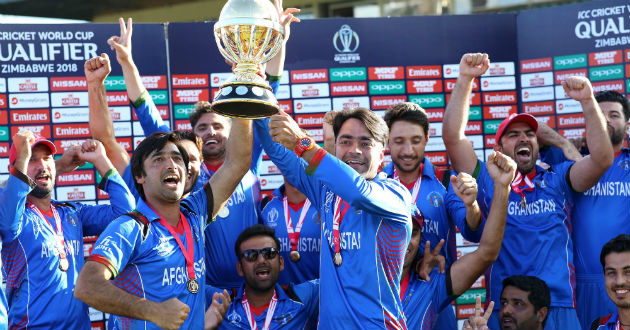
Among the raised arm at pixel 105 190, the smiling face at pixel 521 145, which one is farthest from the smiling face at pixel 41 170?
the smiling face at pixel 521 145

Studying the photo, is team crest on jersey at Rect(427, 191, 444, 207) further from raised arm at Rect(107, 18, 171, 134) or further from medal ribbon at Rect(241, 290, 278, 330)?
raised arm at Rect(107, 18, 171, 134)

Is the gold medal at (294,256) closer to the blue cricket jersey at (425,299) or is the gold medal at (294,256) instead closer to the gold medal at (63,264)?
the blue cricket jersey at (425,299)

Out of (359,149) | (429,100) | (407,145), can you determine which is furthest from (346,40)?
(359,149)

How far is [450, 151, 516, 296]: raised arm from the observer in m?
4.28

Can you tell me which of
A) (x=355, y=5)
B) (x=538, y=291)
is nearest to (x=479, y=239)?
(x=538, y=291)

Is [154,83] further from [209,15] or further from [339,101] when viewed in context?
[209,15]

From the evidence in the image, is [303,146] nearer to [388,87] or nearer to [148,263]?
[148,263]

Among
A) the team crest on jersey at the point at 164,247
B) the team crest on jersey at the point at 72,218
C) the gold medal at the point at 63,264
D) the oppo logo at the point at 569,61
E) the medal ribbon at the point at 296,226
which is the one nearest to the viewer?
the team crest on jersey at the point at 164,247

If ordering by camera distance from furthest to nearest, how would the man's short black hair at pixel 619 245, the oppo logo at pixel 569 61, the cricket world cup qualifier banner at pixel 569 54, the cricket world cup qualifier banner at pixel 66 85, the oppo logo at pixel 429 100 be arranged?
the oppo logo at pixel 429 100 → the oppo logo at pixel 569 61 → the cricket world cup qualifier banner at pixel 569 54 → the cricket world cup qualifier banner at pixel 66 85 → the man's short black hair at pixel 619 245

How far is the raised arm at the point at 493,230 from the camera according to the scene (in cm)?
428

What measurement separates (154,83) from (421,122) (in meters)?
2.38

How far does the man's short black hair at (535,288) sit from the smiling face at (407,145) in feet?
2.98

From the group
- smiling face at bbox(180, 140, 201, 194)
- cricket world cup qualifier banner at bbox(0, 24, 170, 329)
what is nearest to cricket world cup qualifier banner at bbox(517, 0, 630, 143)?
cricket world cup qualifier banner at bbox(0, 24, 170, 329)

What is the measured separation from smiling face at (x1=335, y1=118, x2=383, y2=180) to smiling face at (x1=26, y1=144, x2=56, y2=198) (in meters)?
1.94
